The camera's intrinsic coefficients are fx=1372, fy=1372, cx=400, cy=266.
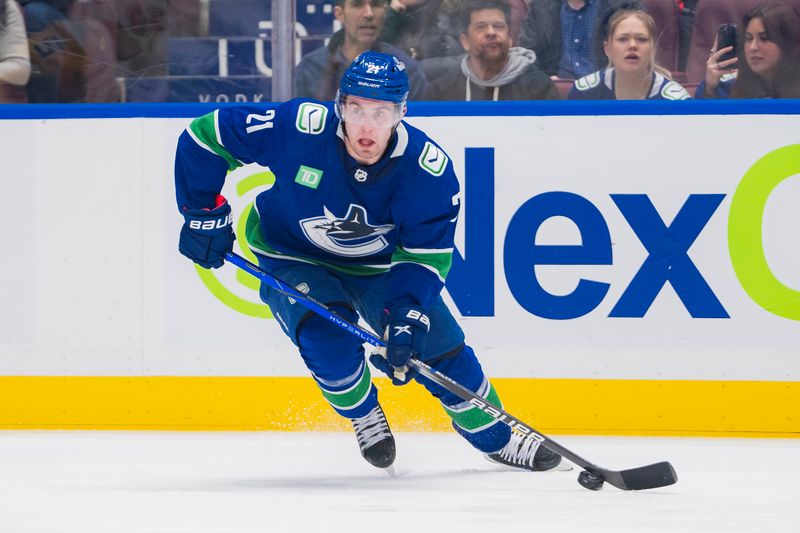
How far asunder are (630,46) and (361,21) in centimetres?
88

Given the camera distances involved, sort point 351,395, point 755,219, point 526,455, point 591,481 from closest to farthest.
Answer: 1. point 591,481
2. point 351,395
3. point 526,455
4. point 755,219

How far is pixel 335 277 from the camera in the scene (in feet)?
11.8

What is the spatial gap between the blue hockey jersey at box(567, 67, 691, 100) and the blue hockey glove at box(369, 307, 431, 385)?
53.8 inches

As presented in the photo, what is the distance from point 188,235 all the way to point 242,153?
25 centimetres

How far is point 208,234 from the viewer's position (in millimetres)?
3406

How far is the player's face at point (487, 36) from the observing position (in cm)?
446

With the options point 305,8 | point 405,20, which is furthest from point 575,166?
point 305,8

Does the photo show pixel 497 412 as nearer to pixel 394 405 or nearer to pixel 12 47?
pixel 394 405

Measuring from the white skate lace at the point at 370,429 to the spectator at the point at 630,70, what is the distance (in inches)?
54.0

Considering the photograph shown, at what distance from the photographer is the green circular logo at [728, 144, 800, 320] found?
4.26 m

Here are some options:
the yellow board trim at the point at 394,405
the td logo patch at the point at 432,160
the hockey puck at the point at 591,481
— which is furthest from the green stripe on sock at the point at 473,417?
the yellow board trim at the point at 394,405

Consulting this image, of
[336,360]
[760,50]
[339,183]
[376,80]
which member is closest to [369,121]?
[376,80]

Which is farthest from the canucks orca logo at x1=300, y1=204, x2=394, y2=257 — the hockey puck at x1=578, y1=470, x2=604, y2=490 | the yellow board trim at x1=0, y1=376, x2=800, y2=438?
the yellow board trim at x1=0, y1=376, x2=800, y2=438

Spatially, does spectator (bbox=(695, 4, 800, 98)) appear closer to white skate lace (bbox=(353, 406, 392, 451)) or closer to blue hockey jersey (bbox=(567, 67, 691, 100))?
blue hockey jersey (bbox=(567, 67, 691, 100))
